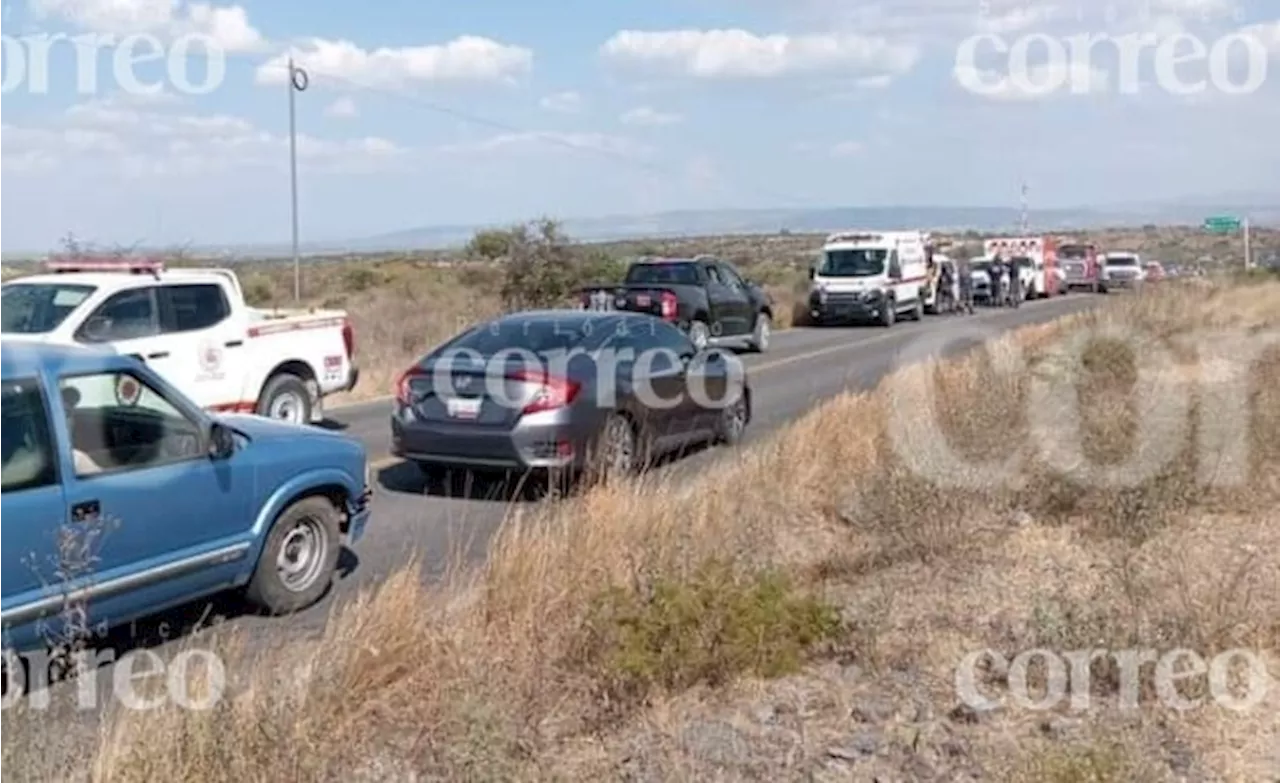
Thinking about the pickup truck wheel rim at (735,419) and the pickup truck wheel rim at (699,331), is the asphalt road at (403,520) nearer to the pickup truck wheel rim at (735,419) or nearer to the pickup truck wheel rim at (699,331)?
the pickup truck wheel rim at (735,419)

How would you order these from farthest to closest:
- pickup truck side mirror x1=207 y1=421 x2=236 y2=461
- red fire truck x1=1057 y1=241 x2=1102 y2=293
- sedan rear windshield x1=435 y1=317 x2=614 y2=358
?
red fire truck x1=1057 y1=241 x2=1102 y2=293 → sedan rear windshield x1=435 y1=317 x2=614 y2=358 → pickup truck side mirror x1=207 y1=421 x2=236 y2=461

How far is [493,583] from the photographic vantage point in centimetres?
666

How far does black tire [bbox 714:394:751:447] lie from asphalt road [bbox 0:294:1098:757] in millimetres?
163

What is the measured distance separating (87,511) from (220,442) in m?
0.94

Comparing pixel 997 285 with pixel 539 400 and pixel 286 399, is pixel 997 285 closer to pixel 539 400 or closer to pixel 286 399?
pixel 286 399

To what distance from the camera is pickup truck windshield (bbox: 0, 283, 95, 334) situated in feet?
40.5

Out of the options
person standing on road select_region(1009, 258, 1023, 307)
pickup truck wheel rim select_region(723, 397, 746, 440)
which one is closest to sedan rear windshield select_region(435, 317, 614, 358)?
pickup truck wheel rim select_region(723, 397, 746, 440)

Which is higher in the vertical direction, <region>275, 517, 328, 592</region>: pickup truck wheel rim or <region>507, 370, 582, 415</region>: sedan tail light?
<region>507, 370, 582, 415</region>: sedan tail light

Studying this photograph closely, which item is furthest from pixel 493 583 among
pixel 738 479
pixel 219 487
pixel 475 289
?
pixel 475 289

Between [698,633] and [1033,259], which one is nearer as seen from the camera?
[698,633]

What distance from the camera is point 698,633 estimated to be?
230 inches

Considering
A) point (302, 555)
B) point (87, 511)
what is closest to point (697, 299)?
point (302, 555)

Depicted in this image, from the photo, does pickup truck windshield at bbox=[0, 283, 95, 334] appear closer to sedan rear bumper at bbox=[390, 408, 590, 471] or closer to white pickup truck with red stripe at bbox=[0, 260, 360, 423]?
white pickup truck with red stripe at bbox=[0, 260, 360, 423]

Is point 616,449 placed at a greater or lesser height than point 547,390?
lesser
